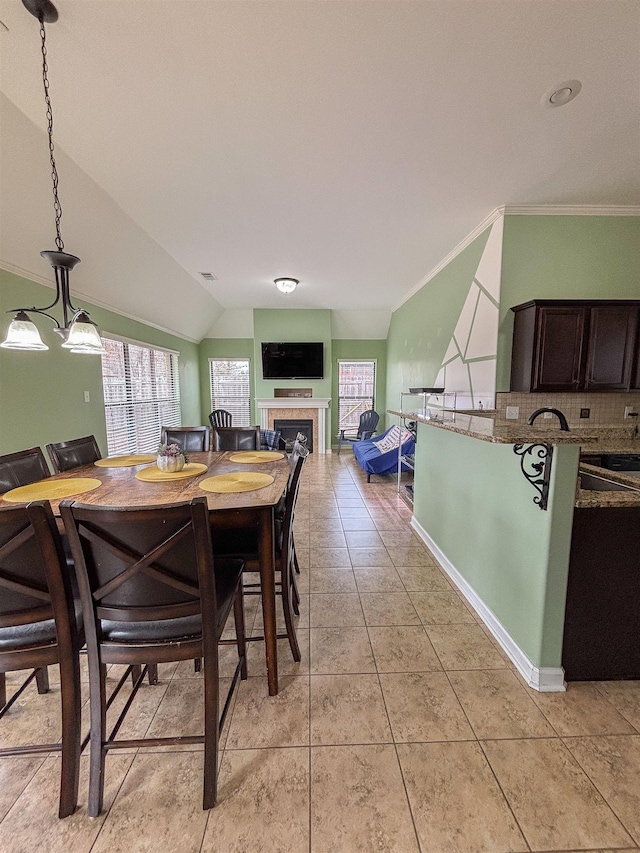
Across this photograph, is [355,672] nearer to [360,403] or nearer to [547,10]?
[547,10]

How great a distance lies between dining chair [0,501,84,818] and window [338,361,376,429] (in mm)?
6665

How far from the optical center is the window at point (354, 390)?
24.8ft

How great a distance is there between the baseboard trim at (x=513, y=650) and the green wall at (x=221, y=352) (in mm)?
5759

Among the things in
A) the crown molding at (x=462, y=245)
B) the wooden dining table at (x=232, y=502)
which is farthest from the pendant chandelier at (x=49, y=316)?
the crown molding at (x=462, y=245)

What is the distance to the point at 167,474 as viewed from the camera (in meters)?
2.07

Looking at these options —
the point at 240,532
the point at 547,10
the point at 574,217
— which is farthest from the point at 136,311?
the point at 574,217

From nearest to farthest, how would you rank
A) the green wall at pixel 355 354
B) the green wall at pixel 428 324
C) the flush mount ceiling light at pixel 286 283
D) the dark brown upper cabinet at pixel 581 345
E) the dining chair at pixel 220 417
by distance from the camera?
the dark brown upper cabinet at pixel 581 345, the green wall at pixel 428 324, the flush mount ceiling light at pixel 286 283, the dining chair at pixel 220 417, the green wall at pixel 355 354

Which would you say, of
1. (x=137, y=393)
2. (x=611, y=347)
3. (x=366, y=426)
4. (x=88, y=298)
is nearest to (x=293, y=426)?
(x=366, y=426)

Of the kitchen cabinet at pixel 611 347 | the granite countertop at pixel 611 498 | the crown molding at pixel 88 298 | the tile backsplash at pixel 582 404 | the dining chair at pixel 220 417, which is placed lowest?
the dining chair at pixel 220 417

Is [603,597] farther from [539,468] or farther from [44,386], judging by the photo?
[44,386]

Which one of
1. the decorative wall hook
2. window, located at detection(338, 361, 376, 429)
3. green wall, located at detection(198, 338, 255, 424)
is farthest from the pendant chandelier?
window, located at detection(338, 361, 376, 429)

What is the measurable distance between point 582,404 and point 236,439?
10.8 ft

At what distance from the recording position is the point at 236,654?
1.83m

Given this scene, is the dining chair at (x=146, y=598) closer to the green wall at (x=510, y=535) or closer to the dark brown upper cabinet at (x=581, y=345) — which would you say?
the green wall at (x=510, y=535)
